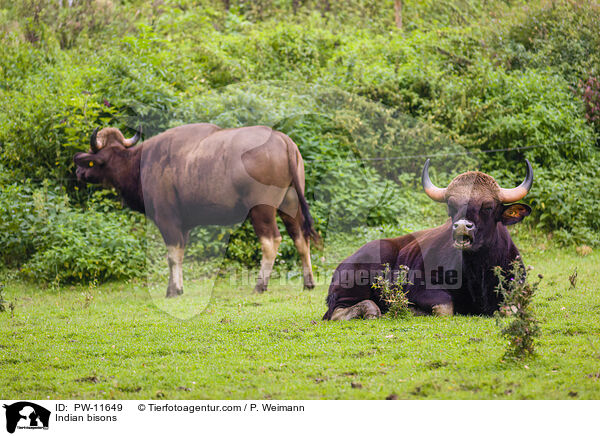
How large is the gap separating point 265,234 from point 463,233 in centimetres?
391

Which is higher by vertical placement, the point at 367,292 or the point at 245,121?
the point at 245,121

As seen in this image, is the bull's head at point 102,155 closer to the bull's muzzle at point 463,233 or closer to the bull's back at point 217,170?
the bull's back at point 217,170

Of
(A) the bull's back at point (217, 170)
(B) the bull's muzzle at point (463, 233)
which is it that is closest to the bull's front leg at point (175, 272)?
(A) the bull's back at point (217, 170)

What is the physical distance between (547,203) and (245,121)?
578cm

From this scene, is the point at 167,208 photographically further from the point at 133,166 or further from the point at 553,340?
the point at 553,340

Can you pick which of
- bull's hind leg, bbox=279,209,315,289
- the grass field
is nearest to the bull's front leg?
the grass field

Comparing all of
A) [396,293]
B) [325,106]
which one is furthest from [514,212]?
[325,106]

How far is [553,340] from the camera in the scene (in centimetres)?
580

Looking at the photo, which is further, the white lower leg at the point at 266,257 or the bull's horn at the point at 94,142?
the bull's horn at the point at 94,142

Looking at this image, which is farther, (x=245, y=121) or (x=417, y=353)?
(x=245, y=121)

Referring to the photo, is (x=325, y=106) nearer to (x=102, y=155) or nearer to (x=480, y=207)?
(x=102, y=155)

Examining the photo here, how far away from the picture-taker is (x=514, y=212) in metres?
6.83
